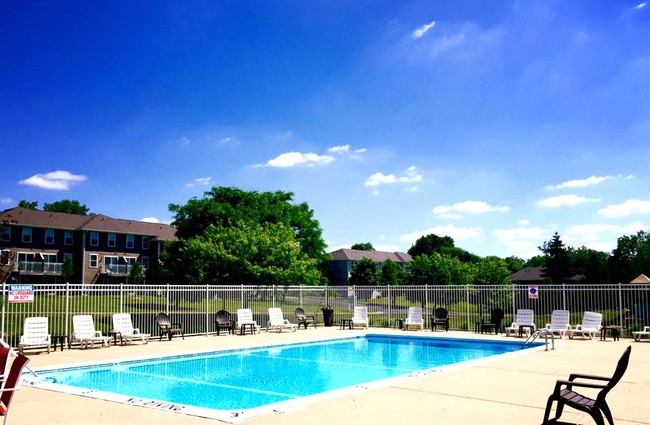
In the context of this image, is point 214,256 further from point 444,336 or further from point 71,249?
point 71,249

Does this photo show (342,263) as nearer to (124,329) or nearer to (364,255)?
(364,255)

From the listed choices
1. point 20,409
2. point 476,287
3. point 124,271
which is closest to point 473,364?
point 20,409

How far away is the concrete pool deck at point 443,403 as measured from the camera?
23.8 ft

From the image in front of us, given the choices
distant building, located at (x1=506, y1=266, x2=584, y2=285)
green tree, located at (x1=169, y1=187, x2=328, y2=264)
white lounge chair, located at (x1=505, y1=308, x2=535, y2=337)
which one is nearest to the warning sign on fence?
white lounge chair, located at (x1=505, y1=308, x2=535, y2=337)

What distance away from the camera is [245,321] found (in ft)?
69.5

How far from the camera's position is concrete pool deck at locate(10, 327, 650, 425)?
23.8 feet

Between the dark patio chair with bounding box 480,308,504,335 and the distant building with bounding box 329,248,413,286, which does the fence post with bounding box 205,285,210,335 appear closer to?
the dark patio chair with bounding box 480,308,504,335

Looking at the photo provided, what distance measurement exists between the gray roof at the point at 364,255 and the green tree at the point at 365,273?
1478 centimetres

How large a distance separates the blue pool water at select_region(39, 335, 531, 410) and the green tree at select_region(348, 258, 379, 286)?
4821 centimetres

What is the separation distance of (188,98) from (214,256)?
13.2m

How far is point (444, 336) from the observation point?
19984mm

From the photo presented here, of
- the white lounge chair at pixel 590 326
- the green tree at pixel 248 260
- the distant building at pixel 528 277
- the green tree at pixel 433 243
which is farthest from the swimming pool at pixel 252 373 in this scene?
the green tree at pixel 433 243

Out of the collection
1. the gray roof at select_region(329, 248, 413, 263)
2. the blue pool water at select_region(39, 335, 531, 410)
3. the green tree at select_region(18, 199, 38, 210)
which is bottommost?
the blue pool water at select_region(39, 335, 531, 410)

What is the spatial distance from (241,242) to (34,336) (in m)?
18.8
